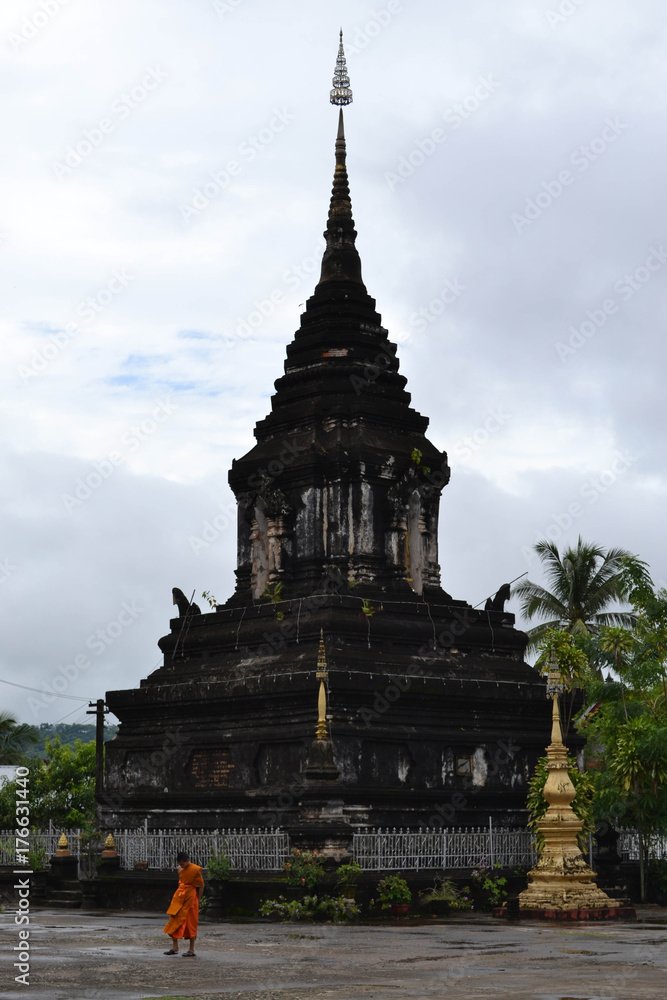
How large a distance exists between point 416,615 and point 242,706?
422 cm

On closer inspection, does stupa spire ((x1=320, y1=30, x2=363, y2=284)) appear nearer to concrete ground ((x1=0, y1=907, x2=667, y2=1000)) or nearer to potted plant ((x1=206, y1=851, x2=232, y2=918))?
potted plant ((x1=206, y1=851, x2=232, y2=918))

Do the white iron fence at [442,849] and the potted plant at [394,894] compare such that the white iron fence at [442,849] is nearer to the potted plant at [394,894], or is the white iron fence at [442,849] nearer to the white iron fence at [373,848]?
the white iron fence at [373,848]

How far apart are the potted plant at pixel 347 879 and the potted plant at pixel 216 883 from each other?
2.18 m

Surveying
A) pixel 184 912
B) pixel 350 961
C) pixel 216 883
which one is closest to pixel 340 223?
pixel 216 883

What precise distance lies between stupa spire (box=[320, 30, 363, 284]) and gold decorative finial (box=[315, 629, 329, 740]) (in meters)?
10.8

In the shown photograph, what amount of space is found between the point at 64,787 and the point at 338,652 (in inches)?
1021

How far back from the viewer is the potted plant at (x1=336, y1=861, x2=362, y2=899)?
2252cm

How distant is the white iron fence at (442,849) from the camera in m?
23.8

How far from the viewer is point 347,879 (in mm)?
22594

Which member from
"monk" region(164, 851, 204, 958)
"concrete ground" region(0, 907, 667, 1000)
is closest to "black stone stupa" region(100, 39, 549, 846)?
"concrete ground" region(0, 907, 667, 1000)

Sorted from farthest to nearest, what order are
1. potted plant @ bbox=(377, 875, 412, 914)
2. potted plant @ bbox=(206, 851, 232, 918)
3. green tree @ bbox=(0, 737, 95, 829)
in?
green tree @ bbox=(0, 737, 95, 829)
potted plant @ bbox=(206, 851, 232, 918)
potted plant @ bbox=(377, 875, 412, 914)

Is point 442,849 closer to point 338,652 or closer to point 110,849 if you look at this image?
point 338,652

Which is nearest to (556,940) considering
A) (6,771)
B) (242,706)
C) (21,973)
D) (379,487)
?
(21,973)

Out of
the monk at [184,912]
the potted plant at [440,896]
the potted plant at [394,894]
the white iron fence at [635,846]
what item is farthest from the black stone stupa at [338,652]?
the monk at [184,912]
